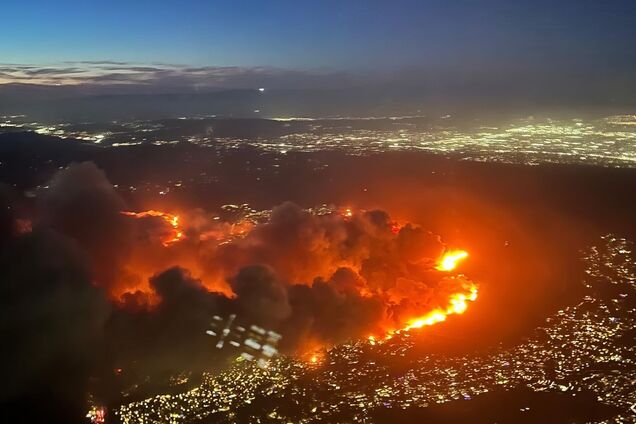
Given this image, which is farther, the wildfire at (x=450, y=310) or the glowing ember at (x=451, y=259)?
the glowing ember at (x=451, y=259)

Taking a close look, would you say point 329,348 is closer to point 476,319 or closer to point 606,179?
point 476,319

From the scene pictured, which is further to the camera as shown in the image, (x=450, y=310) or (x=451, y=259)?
(x=451, y=259)

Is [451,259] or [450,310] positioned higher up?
[451,259]

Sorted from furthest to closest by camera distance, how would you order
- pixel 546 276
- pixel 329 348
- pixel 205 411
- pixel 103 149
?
pixel 103 149 → pixel 546 276 → pixel 329 348 → pixel 205 411

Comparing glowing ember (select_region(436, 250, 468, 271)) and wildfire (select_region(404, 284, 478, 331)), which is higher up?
glowing ember (select_region(436, 250, 468, 271))

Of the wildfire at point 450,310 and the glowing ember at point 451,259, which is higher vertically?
the glowing ember at point 451,259

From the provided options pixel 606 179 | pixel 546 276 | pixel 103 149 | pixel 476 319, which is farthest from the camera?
pixel 103 149

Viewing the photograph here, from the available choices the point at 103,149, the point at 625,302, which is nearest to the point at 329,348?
the point at 625,302

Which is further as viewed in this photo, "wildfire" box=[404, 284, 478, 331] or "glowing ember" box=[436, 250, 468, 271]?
"glowing ember" box=[436, 250, 468, 271]
